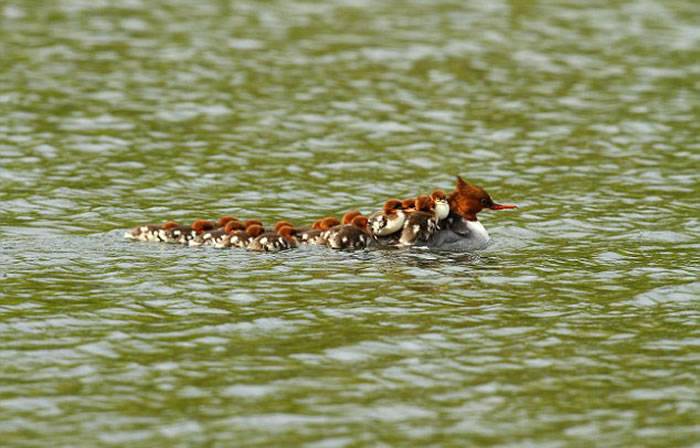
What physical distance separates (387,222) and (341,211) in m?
2.08

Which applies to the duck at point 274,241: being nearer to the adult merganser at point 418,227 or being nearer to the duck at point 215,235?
the duck at point 215,235

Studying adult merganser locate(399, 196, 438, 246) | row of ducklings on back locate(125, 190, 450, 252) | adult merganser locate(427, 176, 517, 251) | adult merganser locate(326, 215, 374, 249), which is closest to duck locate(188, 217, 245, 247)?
row of ducklings on back locate(125, 190, 450, 252)

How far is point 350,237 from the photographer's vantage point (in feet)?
48.3

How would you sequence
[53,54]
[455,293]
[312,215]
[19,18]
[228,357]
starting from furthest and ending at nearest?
[19,18], [53,54], [312,215], [455,293], [228,357]

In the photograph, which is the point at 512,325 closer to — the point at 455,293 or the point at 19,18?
the point at 455,293

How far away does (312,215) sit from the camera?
54.7 feet

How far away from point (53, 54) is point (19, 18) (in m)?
3.06

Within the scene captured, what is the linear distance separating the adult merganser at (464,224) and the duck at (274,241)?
1.44 meters

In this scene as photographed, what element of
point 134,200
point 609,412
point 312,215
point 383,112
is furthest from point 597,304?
point 383,112

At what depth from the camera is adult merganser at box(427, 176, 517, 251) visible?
49.3 ft

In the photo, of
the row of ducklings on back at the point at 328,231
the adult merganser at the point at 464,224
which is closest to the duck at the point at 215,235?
the row of ducklings on back at the point at 328,231

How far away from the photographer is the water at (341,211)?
10.2 m

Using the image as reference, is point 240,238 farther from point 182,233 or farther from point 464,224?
point 464,224

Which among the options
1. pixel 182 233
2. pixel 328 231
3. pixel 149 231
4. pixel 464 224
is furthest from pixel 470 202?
pixel 149 231
